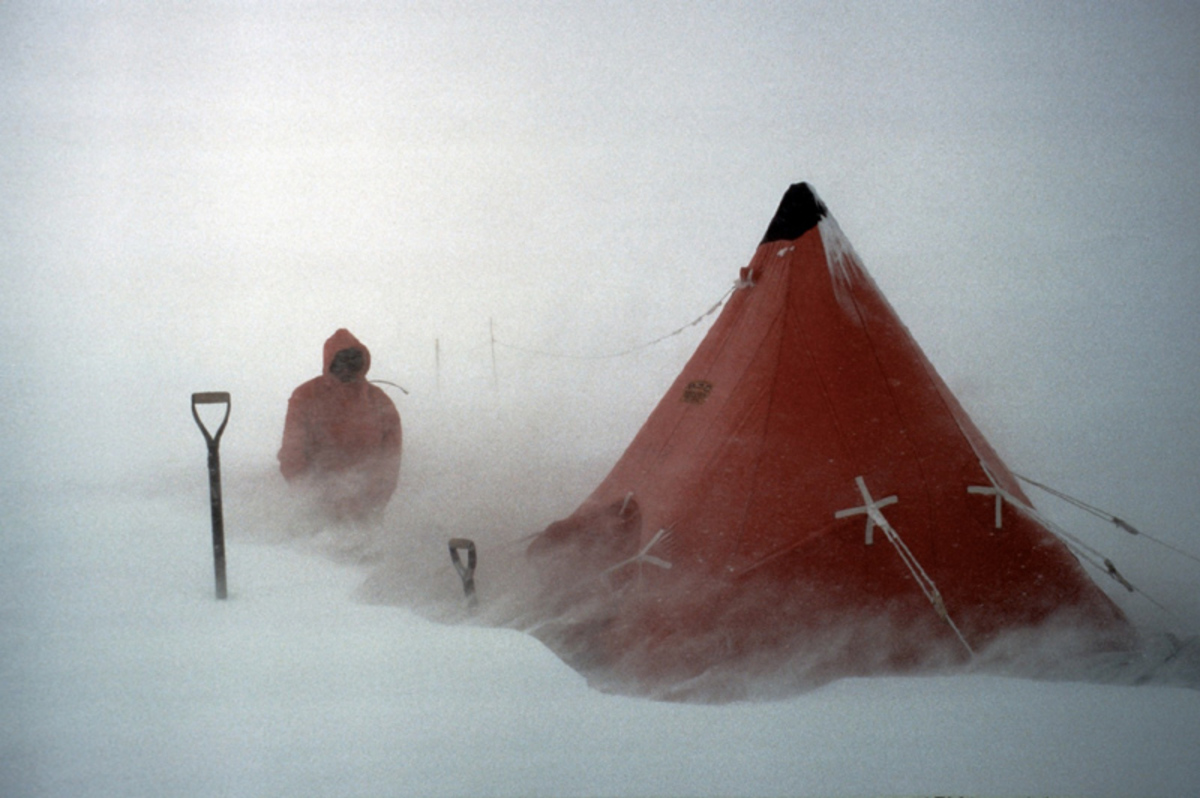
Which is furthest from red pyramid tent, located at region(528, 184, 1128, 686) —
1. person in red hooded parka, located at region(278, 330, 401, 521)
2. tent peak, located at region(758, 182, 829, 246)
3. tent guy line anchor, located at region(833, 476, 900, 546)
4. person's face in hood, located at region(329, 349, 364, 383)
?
person's face in hood, located at region(329, 349, 364, 383)

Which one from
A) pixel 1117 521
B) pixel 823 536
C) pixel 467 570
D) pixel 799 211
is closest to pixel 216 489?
pixel 467 570

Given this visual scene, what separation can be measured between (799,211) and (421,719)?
169 cm

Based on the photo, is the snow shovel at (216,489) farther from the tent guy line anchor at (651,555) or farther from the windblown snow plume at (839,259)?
the windblown snow plume at (839,259)

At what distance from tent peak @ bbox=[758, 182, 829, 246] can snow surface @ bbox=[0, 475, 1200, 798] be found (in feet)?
4.14

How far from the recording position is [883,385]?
1.86m

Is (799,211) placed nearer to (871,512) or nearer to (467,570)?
(871,512)

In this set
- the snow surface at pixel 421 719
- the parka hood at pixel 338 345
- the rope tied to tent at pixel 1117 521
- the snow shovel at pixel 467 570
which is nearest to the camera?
the snow surface at pixel 421 719

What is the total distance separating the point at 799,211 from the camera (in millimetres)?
2080

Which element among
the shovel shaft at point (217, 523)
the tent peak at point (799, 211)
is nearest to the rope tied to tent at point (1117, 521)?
the tent peak at point (799, 211)

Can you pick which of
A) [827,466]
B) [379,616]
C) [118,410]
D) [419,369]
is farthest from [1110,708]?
[419,369]

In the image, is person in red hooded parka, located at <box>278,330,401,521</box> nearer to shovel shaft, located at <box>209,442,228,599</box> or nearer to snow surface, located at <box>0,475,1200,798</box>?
shovel shaft, located at <box>209,442,228,599</box>

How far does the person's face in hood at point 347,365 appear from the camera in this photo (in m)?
2.65

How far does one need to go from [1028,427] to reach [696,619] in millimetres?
1090

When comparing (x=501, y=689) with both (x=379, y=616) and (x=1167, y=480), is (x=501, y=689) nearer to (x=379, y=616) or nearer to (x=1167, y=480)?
(x=379, y=616)
